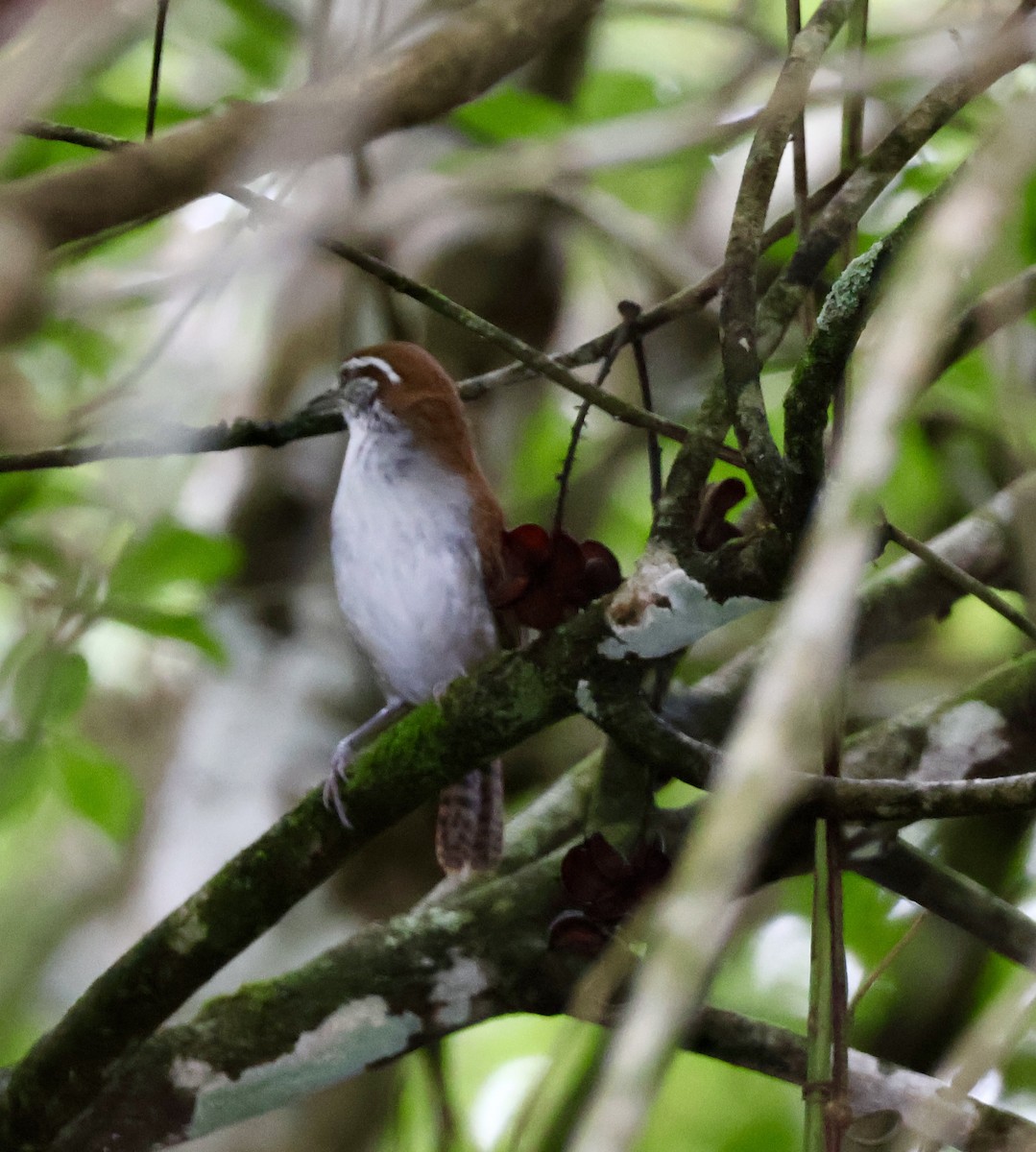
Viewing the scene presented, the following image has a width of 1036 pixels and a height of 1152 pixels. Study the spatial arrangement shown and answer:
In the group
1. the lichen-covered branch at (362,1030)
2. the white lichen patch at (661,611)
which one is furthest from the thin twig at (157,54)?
the lichen-covered branch at (362,1030)

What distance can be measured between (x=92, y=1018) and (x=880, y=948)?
183 cm

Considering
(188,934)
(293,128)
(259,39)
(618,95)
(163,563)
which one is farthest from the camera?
(618,95)

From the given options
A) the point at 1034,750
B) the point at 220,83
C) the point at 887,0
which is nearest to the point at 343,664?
the point at 1034,750

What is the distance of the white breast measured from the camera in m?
2.85

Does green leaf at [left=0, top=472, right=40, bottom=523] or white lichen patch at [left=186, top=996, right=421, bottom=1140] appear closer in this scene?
white lichen patch at [left=186, top=996, right=421, bottom=1140]

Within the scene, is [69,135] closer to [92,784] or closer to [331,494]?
[92,784]

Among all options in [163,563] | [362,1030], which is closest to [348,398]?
[163,563]

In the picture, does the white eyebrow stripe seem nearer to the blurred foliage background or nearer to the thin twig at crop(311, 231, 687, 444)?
the blurred foliage background

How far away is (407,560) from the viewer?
2.86 m

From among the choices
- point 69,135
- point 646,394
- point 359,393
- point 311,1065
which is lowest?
point 311,1065

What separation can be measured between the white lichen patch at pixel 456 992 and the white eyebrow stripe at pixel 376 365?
1.30 meters

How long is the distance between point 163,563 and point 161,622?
196 mm

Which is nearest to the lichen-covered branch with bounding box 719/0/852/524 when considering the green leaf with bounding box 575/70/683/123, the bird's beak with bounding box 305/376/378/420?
the bird's beak with bounding box 305/376/378/420

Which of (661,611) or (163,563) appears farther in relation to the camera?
(163,563)
